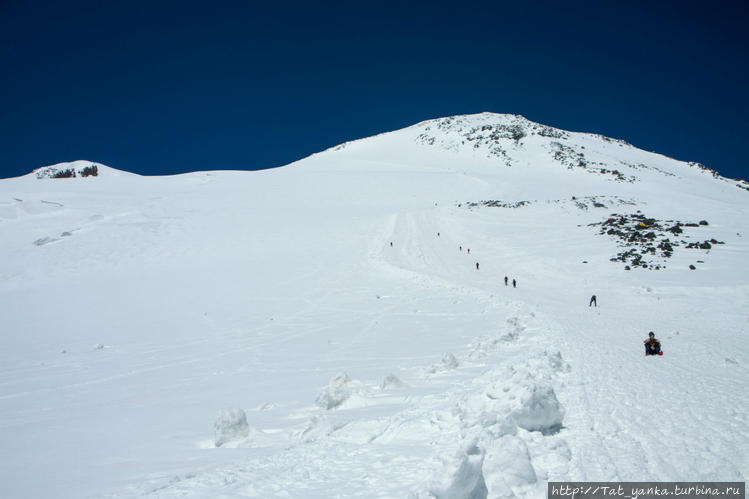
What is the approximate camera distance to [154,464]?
6730mm

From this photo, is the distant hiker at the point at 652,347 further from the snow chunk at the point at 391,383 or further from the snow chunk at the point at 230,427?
the snow chunk at the point at 230,427

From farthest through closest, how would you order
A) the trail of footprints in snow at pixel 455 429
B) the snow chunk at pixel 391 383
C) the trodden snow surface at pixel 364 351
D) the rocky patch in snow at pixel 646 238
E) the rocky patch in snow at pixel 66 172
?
the rocky patch in snow at pixel 66 172
the rocky patch in snow at pixel 646 238
the snow chunk at pixel 391 383
the trodden snow surface at pixel 364 351
the trail of footprints in snow at pixel 455 429

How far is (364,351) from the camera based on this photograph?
13.9 m

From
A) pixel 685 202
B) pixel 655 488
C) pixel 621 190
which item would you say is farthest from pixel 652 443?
pixel 621 190

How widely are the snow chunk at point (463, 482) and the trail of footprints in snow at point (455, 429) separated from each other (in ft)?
0.04

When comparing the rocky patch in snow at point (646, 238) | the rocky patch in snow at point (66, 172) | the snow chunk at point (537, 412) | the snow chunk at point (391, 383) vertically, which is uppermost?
the rocky patch in snow at point (66, 172)

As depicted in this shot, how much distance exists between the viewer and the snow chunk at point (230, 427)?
7371 mm

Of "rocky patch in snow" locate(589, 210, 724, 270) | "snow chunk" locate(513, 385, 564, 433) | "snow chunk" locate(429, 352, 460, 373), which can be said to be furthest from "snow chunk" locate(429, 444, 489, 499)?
"rocky patch in snow" locate(589, 210, 724, 270)

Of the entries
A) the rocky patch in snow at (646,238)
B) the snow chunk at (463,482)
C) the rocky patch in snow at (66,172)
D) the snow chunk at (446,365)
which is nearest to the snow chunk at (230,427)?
the snow chunk at (463,482)

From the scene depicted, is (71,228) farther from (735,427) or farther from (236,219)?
(735,427)

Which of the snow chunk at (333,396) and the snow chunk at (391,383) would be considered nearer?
the snow chunk at (333,396)

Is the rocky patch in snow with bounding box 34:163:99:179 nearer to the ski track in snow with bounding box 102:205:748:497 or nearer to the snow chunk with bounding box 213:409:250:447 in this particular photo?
the snow chunk with bounding box 213:409:250:447

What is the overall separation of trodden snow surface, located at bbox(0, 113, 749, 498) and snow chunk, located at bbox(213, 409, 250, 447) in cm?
3

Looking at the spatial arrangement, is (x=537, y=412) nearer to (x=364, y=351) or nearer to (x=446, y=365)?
(x=446, y=365)
